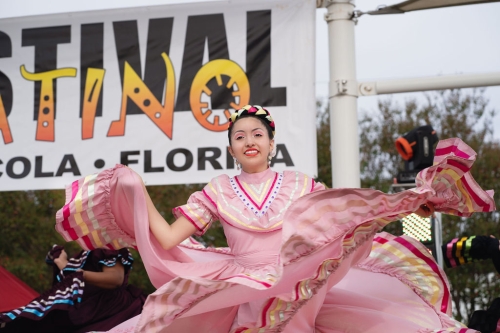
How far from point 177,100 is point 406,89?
1.58 metres

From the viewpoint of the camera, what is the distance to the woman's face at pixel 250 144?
133 inches

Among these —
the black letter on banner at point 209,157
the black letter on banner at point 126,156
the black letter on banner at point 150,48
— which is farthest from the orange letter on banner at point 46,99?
the black letter on banner at point 209,157

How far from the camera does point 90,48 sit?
5.53 meters

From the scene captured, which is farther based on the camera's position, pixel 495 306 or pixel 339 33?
pixel 339 33

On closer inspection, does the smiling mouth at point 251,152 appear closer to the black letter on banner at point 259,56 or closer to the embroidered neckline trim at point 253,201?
the embroidered neckline trim at point 253,201

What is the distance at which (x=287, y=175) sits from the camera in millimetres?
3412

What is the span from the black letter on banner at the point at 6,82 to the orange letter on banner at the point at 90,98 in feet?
1.90

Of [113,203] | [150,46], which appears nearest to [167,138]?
[150,46]

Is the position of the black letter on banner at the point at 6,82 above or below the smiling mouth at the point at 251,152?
above

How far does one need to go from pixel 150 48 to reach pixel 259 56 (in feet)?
2.65

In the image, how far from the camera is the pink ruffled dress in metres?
2.74

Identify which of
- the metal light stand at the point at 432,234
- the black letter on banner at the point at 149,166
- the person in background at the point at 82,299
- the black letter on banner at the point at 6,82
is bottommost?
the person in background at the point at 82,299

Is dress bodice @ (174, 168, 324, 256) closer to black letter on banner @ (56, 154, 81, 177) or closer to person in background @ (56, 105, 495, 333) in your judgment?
person in background @ (56, 105, 495, 333)

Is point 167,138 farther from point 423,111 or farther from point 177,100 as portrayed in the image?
point 423,111
